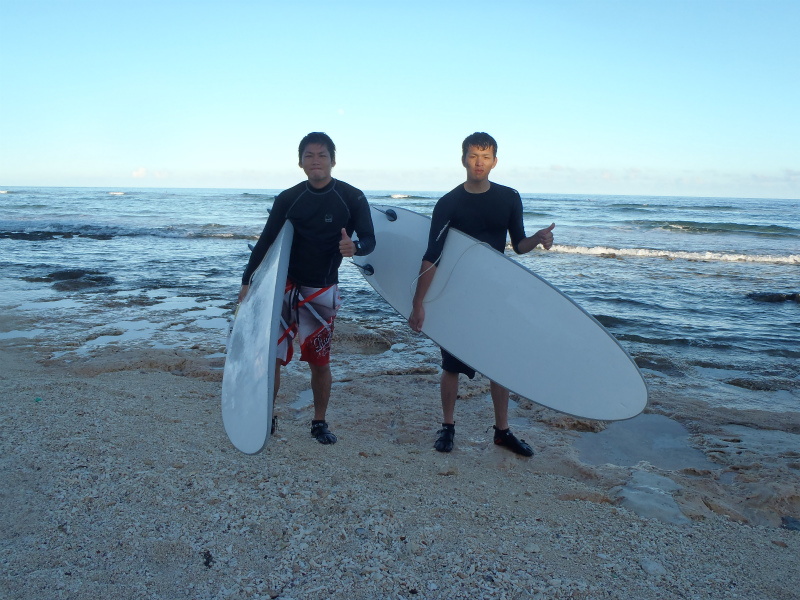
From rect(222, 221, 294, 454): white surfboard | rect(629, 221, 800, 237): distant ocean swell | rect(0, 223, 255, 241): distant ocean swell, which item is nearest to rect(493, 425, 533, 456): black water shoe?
rect(222, 221, 294, 454): white surfboard

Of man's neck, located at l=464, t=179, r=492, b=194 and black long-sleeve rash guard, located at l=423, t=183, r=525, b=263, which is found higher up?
man's neck, located at l=464, t=179, r=492, b=194

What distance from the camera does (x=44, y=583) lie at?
5.77ft

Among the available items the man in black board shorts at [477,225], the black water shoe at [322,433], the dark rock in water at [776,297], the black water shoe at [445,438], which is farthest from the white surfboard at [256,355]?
the dark rock in water at [776,297]

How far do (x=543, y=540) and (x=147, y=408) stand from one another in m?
2.45

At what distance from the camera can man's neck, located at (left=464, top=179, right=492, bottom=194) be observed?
288cm

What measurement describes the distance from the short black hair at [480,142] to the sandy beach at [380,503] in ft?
5.54

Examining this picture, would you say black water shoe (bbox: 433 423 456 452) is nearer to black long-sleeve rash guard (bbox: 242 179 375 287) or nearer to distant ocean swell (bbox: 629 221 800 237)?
black long-sleeve rash guard (bbox: 242 179 375 287)

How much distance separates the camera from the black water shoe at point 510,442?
3086mm

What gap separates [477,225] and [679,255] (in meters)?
12.2

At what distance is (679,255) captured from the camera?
1323cm

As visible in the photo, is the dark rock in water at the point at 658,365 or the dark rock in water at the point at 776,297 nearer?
the dark rock in water at the point at 658,365

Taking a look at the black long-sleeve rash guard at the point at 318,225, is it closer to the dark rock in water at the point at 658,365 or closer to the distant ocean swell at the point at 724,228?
the dark rock in water at the point at 658,365

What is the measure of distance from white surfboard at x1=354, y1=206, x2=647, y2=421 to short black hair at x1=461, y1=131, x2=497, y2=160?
1.56 feet

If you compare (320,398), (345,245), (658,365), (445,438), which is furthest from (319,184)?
(658,365)
